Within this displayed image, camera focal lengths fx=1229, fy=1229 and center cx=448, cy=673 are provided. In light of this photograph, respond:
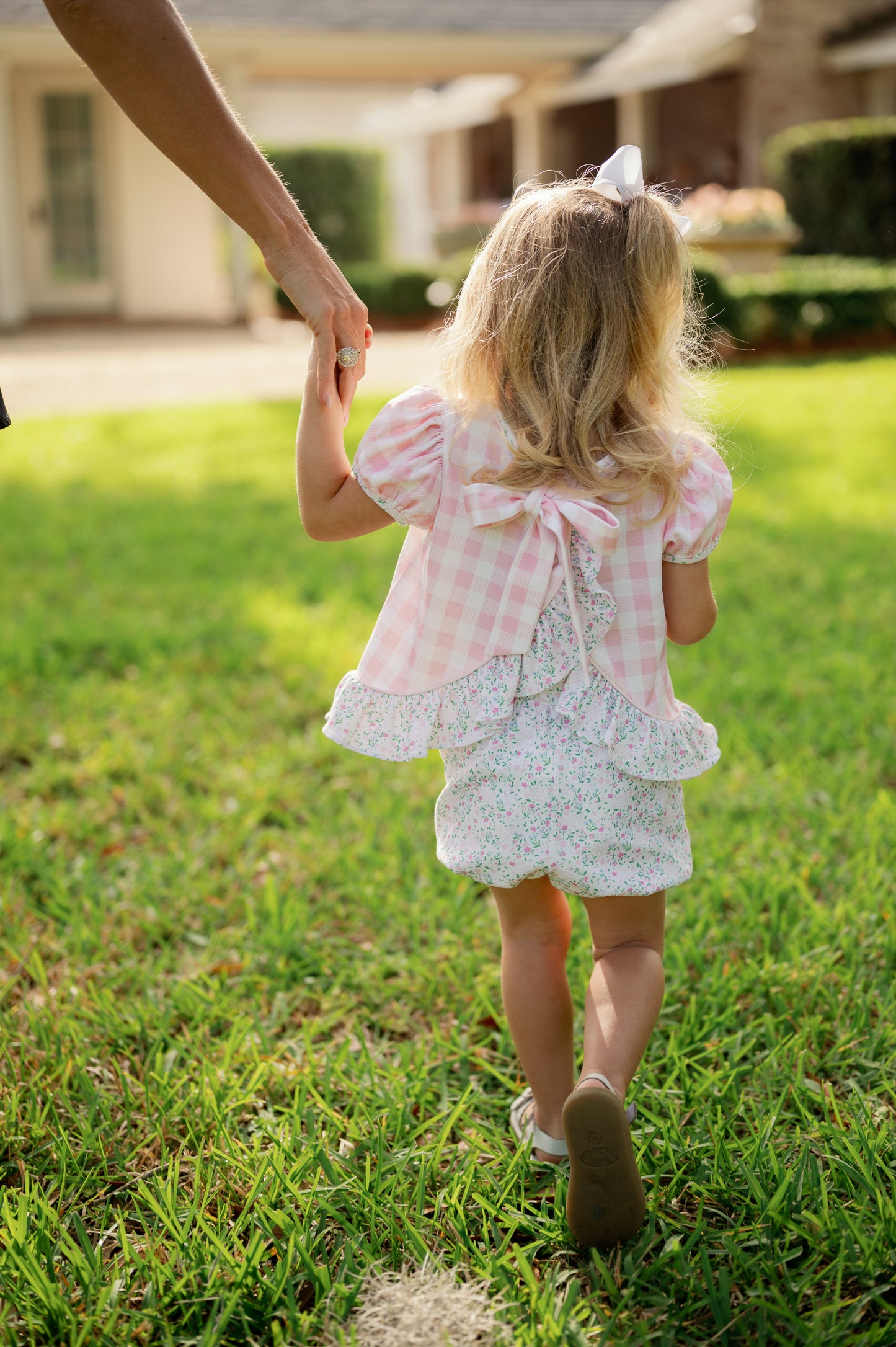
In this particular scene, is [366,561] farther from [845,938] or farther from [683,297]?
[683,297]

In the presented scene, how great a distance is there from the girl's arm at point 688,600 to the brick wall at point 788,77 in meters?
15.1

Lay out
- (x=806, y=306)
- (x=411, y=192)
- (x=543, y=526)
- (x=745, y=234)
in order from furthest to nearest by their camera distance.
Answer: (x=411, y=192)
(x=745, y=234)
(x=806, y=306)
(x=543, y=526)

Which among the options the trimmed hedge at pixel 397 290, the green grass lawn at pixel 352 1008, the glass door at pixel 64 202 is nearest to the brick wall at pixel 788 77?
the trimmed hedge at pixel 397 290

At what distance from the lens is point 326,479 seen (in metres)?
1.57

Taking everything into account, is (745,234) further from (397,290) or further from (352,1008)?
(352,1008)

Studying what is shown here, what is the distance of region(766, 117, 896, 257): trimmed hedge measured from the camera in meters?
13.0

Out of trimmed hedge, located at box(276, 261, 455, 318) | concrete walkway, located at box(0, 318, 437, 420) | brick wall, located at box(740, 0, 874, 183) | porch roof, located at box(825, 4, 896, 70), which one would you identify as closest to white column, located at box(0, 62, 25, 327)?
concrete walkway, located at box(0, 318, 437, 420)

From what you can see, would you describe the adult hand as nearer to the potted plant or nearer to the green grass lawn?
the green grass lawn

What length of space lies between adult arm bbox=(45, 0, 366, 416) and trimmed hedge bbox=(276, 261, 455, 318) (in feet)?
36.9

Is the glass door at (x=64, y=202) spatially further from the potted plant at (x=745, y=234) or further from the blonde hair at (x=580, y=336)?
the blonde hair at (x=580, y=336)

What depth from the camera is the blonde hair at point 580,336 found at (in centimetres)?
148

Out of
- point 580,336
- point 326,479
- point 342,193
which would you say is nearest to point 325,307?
point 326,479

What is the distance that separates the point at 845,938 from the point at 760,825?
52 centimetres

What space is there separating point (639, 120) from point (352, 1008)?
16.8 metres
